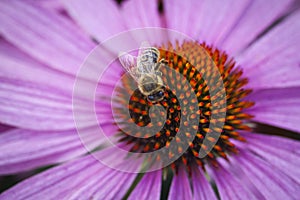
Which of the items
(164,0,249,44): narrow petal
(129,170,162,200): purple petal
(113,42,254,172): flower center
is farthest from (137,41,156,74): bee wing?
(164,0,249,44): narrow petal

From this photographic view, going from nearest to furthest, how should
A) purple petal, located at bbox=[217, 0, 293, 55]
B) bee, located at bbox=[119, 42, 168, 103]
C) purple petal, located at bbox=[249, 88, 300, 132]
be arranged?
bee, located at bbox=[119, 42, 168, 103] < purple petal, located at bbox=[249, 88, 300, 132] < purple petal, located at bbox=[217, 0, 293, 55]

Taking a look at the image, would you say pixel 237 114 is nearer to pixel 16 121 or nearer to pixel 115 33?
pixel 115 33

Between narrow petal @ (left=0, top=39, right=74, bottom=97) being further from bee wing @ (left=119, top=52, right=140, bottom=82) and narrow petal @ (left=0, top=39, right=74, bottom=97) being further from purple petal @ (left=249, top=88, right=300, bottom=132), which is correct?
purple petal @ (left=249, top=88, right=300, bottom=132)

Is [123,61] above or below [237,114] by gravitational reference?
above

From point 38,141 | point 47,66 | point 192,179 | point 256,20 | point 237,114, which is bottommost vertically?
point 192,179

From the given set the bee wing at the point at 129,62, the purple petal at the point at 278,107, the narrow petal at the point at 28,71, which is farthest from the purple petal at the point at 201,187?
the narrow petal at the point at 28,71

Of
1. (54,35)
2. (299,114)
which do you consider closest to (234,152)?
(299,114)
